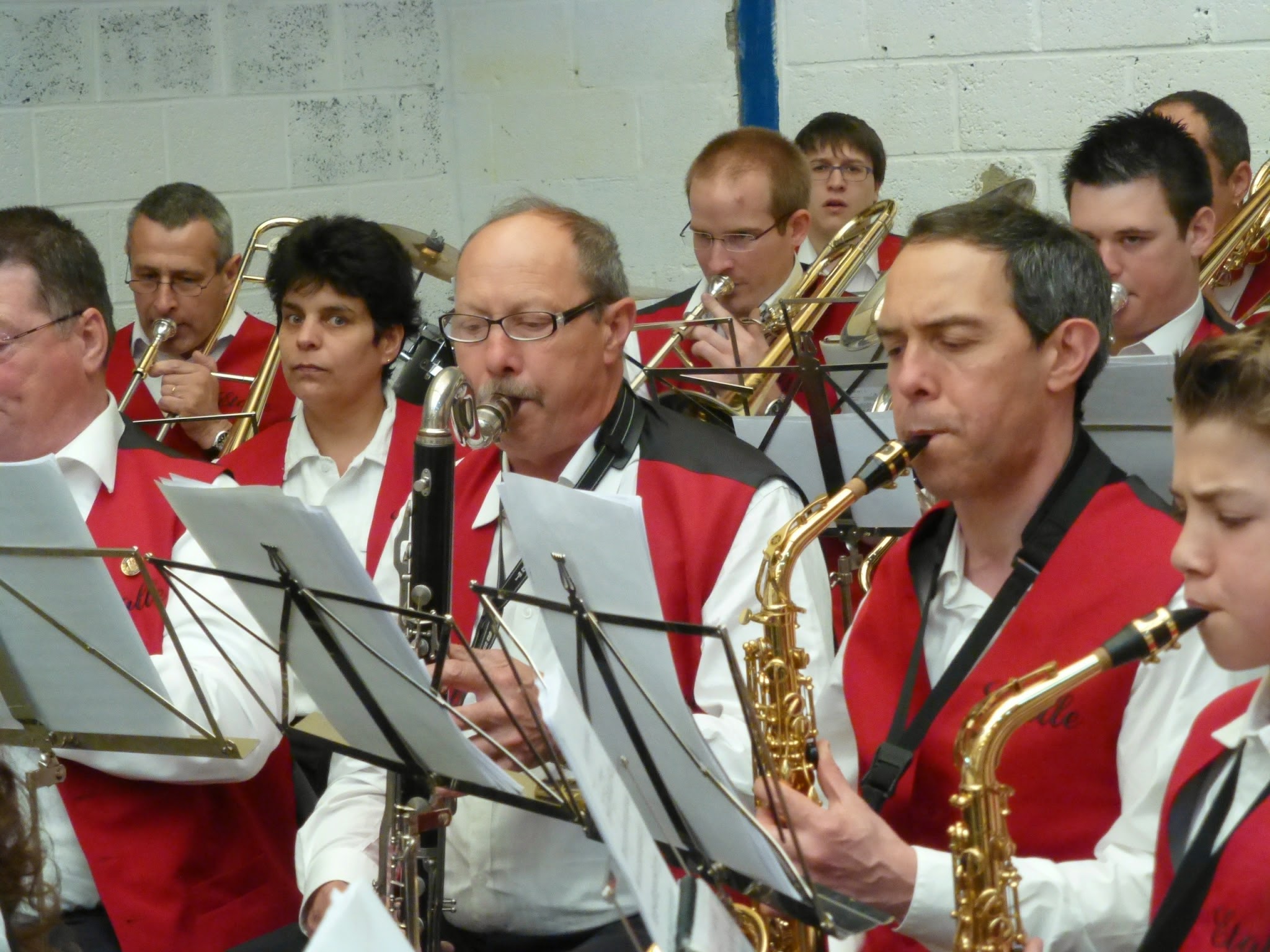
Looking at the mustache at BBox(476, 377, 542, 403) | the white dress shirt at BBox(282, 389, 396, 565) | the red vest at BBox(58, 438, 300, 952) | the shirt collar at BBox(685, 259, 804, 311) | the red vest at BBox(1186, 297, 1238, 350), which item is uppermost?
the shirt collar at BBox(685, 259, 804, 311)

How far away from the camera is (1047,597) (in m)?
1.73

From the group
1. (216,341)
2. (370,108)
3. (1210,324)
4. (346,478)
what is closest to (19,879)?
(346,478)

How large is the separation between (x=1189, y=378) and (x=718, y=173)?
2.19m

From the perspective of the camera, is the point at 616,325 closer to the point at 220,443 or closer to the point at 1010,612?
the point at 1010,612

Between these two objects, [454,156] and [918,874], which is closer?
[918,874]

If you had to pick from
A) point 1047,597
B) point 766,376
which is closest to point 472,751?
point 1047,597

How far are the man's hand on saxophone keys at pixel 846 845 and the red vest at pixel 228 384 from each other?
8.03 ft

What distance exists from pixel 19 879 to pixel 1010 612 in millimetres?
1068

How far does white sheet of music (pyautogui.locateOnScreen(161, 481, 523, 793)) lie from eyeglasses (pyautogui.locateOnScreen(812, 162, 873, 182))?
253 cm

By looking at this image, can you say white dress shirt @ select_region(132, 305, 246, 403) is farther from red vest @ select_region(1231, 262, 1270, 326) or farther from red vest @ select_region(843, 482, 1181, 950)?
red vest @ select_region(843, 482, 1181, 950)

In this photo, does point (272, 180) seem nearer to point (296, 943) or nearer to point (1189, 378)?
point (296, 943)

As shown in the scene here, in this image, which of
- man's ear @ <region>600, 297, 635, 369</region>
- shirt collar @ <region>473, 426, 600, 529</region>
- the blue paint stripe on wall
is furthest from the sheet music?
the blue paint stripe on wall

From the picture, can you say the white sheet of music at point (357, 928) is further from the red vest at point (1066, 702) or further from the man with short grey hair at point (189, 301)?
the man with short grey hair at point (189, 301)

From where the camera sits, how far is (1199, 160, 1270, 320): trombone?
3268 mm
